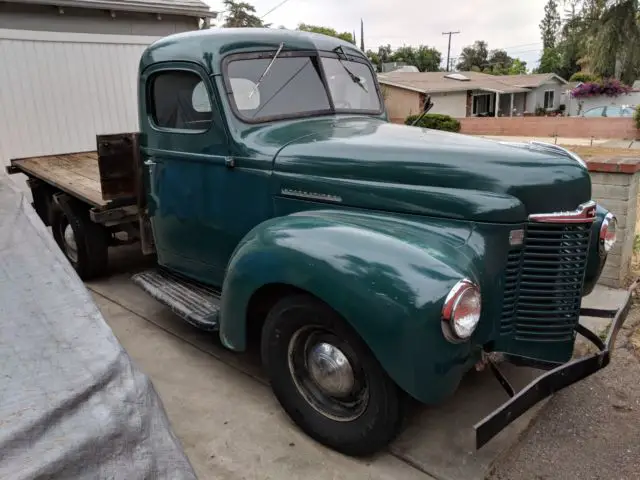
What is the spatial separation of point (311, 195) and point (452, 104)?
112ft

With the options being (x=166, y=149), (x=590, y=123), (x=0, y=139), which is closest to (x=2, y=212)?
(x=166, y=149)

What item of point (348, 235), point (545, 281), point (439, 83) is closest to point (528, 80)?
point (439, 83)

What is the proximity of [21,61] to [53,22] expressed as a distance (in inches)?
29.0

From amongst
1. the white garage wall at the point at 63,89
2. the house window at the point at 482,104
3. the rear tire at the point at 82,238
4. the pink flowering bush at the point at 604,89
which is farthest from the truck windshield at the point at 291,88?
the house window at the point at 482,104

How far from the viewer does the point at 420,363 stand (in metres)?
2.26

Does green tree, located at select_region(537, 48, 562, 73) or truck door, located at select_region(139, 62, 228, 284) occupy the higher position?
green tree, located at select_region(537, 48, 562, 73)

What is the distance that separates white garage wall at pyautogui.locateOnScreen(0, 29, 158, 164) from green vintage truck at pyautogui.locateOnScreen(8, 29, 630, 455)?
411 cm

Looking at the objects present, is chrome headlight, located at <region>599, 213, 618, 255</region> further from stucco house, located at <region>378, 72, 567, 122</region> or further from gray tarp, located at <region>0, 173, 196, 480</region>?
stucco house, located at <region>378, 72, 567, 122</region>

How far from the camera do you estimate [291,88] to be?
3.68 m

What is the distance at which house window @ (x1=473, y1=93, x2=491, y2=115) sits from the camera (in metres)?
37.2

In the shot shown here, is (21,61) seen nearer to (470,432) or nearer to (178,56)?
(178,56)

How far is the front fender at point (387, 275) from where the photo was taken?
225cm

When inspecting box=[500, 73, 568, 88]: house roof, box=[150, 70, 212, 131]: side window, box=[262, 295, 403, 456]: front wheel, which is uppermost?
box=[500, 73, 568, 88]: house roof

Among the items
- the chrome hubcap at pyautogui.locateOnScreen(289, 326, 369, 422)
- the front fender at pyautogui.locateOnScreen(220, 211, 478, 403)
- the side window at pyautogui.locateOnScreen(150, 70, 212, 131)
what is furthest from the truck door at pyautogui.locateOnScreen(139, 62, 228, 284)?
the chrome hubcap at pyautogui.locateOnScreen(289, 326, 369, 422)
